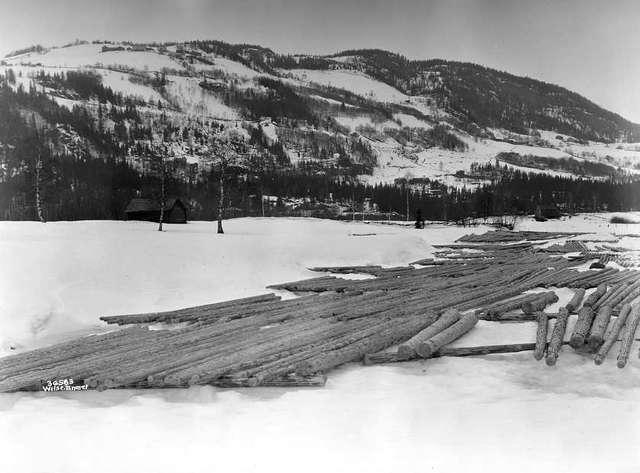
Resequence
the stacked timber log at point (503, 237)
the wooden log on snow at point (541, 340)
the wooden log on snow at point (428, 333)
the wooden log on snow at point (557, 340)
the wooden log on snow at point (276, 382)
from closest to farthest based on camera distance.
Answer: the wooden log on snow at point (276, 382)
the wooden log on snow at point (557, 340)
the wooden log on snow at point (541, 340)
the wooden log on snow at point (428, 333)
the stacked timber log at point (503, 237)

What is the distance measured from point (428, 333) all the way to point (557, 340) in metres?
2.32

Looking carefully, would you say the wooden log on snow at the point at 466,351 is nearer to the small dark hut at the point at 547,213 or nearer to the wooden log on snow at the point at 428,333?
the wooden log on snow at the point at 428,333

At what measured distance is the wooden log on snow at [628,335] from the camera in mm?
8211

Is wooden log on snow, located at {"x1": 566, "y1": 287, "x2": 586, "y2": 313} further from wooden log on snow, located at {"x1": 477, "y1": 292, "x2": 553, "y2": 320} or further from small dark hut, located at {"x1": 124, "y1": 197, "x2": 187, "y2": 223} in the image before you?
small dark hut, located at {"x1": 124, "y1": 197, "x2": 187, "y2": 223}

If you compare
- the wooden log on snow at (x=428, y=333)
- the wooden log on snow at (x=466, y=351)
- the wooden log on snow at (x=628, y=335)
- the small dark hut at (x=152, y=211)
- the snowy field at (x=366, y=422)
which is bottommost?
the snowy field at (x=366, y=422)

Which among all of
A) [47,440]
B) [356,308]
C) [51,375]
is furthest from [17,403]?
[356,308]

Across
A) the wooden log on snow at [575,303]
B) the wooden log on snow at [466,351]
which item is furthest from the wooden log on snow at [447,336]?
the wooden log on snow at [575,303]

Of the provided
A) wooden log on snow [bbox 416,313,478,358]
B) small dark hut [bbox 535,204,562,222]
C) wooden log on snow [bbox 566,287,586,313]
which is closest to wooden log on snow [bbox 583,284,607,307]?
wooden log on snow [bbox 566,287,586,313]

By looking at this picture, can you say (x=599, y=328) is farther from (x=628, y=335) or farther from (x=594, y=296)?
(x=594, y=296)

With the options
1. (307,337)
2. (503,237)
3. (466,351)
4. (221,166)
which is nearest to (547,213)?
(503,237)

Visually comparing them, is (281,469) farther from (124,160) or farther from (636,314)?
(124,160)

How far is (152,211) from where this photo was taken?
5316cm

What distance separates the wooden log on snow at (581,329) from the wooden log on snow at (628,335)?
2.00ft

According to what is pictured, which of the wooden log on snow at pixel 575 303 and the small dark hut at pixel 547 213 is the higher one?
the small dark hut at pixel 547 213
